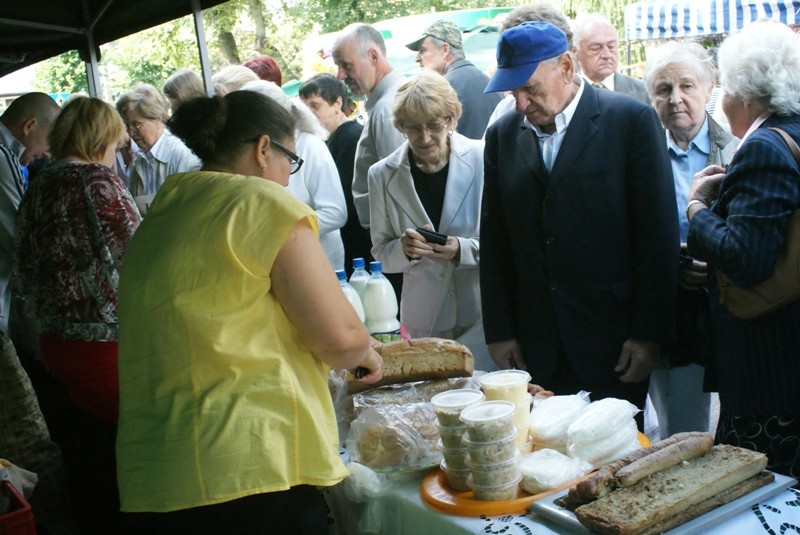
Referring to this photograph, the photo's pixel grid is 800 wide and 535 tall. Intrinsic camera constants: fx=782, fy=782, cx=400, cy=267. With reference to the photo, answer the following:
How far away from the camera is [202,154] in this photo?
168 centimetres

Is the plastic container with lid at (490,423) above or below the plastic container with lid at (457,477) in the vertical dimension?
above

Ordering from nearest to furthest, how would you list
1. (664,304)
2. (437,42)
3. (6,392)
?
(664,304), (6,392), (437,42)

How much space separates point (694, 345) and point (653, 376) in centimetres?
31

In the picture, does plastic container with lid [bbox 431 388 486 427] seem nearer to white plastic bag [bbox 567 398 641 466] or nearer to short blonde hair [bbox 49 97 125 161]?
white plastic bag [bbox 567 398 641 466]

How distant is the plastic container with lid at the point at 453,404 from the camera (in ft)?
5.51

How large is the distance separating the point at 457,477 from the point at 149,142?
3.68 meters

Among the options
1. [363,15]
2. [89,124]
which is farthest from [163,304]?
[363,15]

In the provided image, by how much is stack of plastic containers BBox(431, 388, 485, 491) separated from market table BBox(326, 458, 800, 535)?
0.28 ft

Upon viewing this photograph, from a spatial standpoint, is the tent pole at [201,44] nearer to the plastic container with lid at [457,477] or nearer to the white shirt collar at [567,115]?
the white shirt collar at [567,115]

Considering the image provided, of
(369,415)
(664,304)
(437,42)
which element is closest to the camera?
(369,415)

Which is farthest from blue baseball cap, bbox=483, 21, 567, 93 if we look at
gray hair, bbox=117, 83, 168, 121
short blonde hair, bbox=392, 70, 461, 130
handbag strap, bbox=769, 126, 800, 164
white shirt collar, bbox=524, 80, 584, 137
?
gray hair, bbox=117, 83, 168, 121

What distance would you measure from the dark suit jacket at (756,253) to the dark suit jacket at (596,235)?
19 centimetres

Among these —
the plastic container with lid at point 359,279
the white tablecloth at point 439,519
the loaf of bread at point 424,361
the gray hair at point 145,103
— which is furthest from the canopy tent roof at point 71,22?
the white tablecloth at point 439,519

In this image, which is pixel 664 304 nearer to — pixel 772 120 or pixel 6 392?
pixel 772 120
